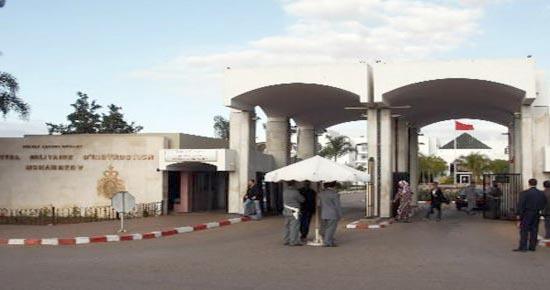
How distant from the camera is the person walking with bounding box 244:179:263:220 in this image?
87.4 feet

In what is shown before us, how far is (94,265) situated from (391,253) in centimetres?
622

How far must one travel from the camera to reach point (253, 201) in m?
26.8

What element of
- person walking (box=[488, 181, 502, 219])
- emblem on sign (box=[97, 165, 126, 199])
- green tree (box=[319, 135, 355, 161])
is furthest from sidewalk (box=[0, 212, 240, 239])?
green tree (box=[319, 135, 355, 161])

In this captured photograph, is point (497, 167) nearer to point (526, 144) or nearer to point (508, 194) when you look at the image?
point (508, 194)

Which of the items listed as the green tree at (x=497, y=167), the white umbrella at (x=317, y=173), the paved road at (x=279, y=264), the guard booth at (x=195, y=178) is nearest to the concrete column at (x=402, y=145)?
the guard booth at (x=195, y=178)

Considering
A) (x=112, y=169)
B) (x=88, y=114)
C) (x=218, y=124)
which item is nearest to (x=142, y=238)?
(x=112, y=169)

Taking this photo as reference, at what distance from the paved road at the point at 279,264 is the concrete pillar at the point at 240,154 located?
878cm

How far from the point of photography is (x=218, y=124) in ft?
258

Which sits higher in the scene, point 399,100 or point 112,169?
point 399,100

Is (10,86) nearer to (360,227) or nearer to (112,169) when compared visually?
(112,169)

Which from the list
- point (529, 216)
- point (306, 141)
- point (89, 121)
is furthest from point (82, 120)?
point (529, 216)

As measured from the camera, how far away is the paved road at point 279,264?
35.0ft

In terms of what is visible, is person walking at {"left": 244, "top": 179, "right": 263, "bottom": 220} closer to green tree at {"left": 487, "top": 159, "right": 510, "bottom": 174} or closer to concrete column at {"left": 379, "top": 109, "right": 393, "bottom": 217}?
concrete column at {"left": 379, "top": 109, "right": 393, "bottom": 217}

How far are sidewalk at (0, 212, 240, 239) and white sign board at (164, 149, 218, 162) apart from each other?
2.48m
